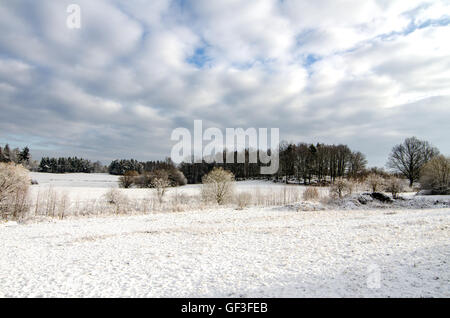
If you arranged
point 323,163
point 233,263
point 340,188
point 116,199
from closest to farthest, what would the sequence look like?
point 233,263 < point 116,199 < point 340,188 < point 323,163

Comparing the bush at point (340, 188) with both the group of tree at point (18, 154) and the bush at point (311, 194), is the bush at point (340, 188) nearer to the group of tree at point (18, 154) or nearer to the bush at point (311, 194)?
the bush at point (311, 194)

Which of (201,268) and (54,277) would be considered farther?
(201,268)

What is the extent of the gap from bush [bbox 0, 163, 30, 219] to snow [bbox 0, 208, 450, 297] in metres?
8.83

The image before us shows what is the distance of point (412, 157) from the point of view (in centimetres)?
5691

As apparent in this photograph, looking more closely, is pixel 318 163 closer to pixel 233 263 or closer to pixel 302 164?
pixel 302 164

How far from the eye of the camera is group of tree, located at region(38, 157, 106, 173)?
105 metres

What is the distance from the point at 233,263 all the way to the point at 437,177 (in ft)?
124

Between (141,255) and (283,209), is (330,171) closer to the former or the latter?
(283,209)

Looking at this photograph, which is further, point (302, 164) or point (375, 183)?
point (302, 164)

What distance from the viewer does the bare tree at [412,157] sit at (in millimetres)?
56000

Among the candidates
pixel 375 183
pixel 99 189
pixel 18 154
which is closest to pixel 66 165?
pixel 18 154

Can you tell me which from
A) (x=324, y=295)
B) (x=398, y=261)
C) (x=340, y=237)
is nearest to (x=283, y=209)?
(x=340, y=237)
